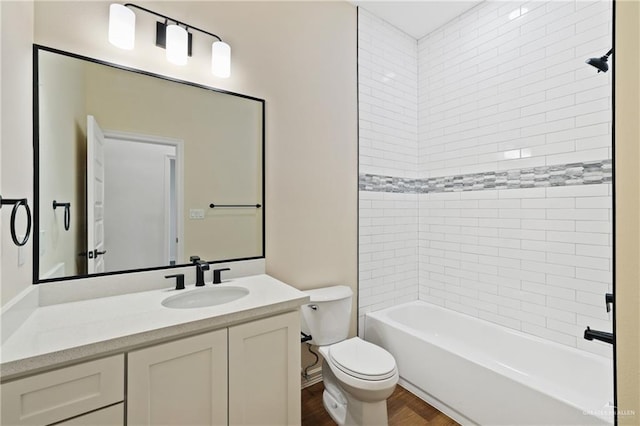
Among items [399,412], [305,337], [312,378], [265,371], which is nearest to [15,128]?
[265,371]

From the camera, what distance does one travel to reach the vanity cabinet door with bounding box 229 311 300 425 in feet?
4.05

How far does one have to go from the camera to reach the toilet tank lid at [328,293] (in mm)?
1964

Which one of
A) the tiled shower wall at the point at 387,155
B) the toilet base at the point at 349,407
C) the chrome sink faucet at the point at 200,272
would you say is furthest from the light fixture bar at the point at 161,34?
the toilet base at the point at 349,407

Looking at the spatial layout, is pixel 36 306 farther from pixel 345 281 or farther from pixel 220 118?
pixel 345 281

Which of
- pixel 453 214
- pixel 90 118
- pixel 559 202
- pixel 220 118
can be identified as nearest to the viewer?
pixel 90 118

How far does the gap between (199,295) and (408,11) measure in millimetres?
2651

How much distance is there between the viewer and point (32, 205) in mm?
1258

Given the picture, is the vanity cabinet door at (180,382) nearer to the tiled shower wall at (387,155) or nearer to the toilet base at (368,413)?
the toilet base at (368,413)

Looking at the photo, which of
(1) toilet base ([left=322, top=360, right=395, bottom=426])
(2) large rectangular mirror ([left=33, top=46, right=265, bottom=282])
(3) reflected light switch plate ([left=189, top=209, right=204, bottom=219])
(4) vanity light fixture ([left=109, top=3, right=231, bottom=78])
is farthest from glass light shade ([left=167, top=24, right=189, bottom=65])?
A: (1) toilet base ([left=322, top=360, right=395, bottom=426])

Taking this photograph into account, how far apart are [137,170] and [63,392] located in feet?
3.32

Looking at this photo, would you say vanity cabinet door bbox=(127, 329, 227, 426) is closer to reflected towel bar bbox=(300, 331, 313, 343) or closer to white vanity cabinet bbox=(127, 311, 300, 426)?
white vanity cabinet bbox=(127, 311, 300, 426)

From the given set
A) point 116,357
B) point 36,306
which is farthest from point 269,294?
point 36,306

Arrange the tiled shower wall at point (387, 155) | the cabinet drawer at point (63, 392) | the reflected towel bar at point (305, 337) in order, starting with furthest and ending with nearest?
the tiled shower wall at point (387, 155)
the reflected towel bar at point (305, 337)
the cabinet drawer at point (63, 392)

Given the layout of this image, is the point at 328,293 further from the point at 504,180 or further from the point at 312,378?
the point at 504,180
